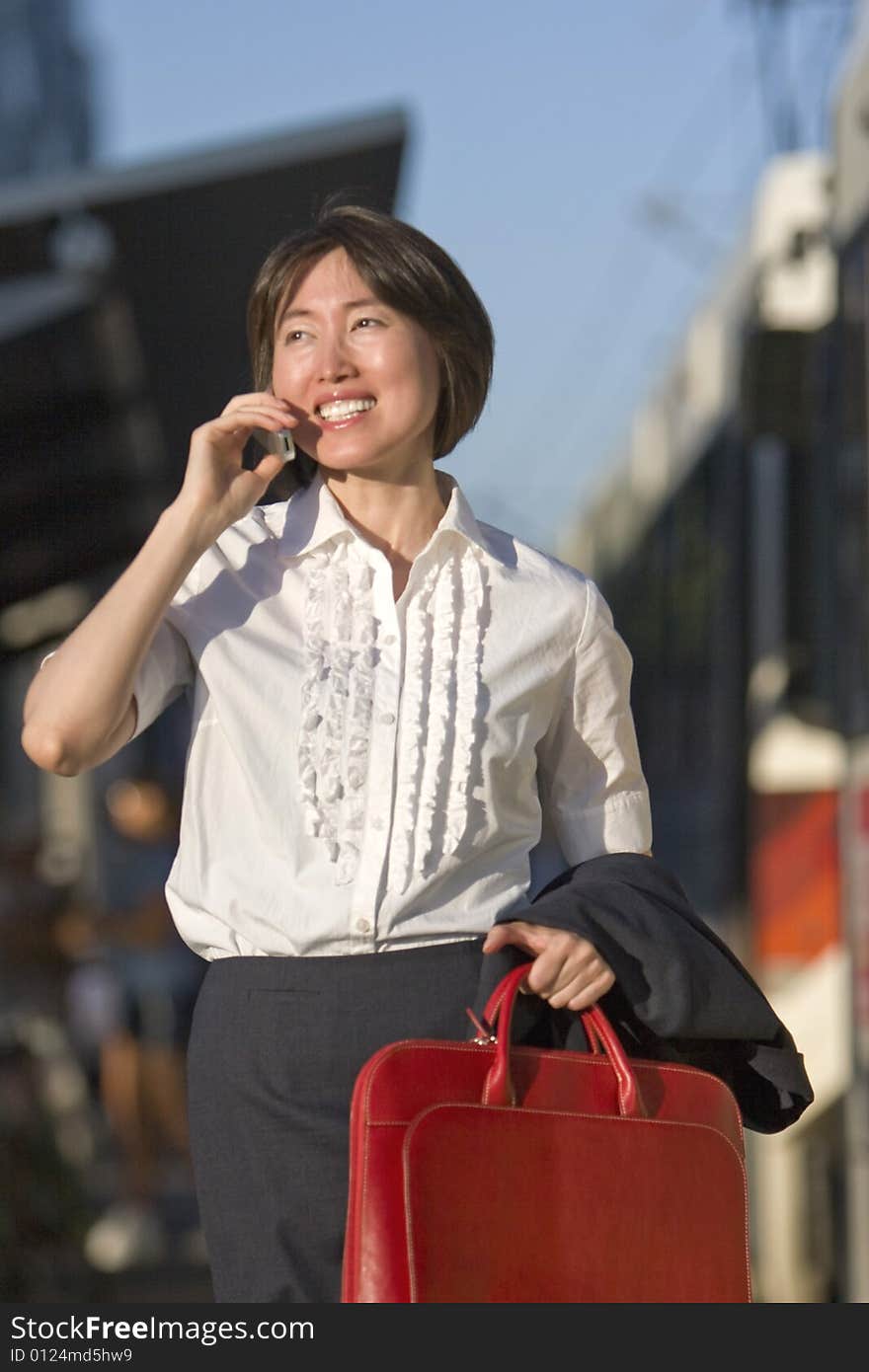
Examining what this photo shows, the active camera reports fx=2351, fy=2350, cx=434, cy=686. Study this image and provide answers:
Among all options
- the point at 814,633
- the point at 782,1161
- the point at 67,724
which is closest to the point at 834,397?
the point at 814,633

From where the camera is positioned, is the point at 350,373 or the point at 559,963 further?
the point at 350,373

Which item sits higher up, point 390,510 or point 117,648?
point 390,510

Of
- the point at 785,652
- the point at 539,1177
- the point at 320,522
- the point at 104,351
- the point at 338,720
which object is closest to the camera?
the point at 539,1177

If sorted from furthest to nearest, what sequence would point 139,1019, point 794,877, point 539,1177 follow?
1. point 139,1019
2. point 794,877
3. point 539,1177

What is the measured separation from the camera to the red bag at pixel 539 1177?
181cm

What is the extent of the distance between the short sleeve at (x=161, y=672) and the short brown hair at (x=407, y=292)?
0.27m

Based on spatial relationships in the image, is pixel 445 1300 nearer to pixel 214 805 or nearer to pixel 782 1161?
pixel 214 805

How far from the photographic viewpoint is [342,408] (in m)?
2.09

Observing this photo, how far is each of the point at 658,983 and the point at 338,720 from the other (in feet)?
1.18

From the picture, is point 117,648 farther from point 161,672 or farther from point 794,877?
point 794,877

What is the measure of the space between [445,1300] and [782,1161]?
19.3 feet

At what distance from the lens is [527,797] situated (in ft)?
6.93

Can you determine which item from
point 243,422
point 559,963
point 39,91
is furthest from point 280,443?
point 39,91

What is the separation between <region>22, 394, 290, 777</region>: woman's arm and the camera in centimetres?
194
